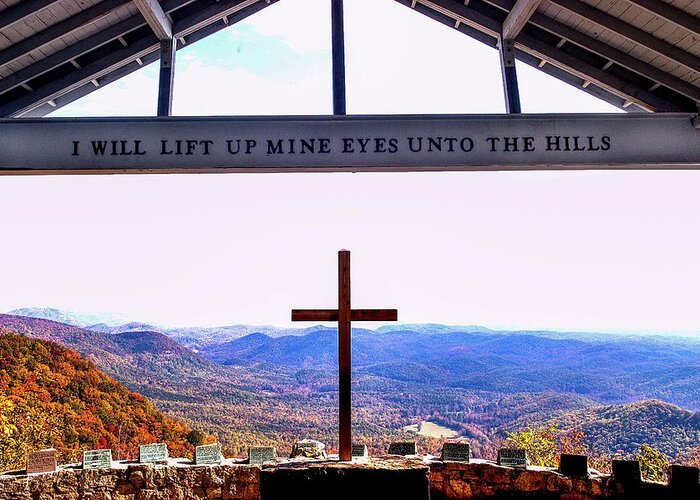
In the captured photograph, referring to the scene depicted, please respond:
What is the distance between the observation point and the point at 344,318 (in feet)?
A: 16.6

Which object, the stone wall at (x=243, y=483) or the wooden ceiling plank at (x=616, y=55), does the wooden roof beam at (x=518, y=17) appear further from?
the stone wall at (x=243, y=483)

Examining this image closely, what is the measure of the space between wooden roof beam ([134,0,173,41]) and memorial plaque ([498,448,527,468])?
5.90 meters

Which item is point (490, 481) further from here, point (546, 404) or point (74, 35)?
point (546, 404)

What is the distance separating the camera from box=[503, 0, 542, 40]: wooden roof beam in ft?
17.6

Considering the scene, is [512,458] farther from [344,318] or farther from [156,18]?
[156,18]

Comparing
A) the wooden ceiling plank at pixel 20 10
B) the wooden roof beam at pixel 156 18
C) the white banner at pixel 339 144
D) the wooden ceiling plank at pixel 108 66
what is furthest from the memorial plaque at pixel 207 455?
the wooden ceiling plank at pixel 20 10

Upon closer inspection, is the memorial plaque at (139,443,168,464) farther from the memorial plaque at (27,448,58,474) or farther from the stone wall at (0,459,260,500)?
the memorial plaque at (27,448,58,474)

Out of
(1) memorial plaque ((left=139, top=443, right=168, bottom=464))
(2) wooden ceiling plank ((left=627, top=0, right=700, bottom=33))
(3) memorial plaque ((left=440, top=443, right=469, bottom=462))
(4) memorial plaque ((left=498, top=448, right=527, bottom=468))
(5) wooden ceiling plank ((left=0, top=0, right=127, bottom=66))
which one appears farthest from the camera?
(1) memorial plaque ((left=139, top=443, right=168, bottom=464))

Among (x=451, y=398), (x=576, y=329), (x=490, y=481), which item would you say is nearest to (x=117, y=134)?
(x=490, y=481)

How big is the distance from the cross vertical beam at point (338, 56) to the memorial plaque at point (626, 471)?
4719 millimetres

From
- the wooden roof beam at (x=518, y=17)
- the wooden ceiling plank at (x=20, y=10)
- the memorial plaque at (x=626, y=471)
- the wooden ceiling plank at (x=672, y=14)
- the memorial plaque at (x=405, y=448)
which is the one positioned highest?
the wooden roof beam at (x=518, y=17)

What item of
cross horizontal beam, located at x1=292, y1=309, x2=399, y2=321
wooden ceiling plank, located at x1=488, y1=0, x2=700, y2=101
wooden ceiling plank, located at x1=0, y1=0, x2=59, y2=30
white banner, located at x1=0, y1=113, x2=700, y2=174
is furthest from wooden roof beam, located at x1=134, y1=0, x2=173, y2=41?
wooden ceiling plank, located at x1=488, y1=0, x2=700, y2=101

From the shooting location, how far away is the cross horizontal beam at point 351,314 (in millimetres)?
5098

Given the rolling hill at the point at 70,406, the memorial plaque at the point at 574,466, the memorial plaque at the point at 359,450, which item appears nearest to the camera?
the memorial plaque at the point at 359,450
